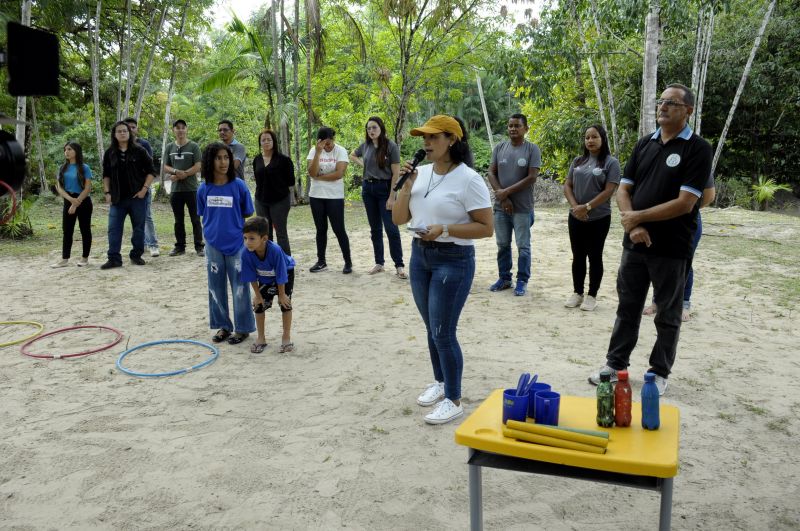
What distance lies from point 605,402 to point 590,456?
0.35 m

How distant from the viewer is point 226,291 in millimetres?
5250

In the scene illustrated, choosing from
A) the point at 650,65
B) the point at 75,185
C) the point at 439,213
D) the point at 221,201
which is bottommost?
the point at 439,213

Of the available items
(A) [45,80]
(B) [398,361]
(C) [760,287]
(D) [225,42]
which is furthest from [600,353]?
(D) [225,42]

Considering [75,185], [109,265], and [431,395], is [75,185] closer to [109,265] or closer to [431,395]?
[109,265]

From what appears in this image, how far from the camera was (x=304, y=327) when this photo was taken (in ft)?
18.9

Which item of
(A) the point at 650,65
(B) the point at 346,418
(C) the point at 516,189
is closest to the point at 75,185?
(C) the point at 516,189

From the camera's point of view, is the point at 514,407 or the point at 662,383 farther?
the point at 662,383

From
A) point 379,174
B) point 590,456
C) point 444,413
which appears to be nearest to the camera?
point 590,456

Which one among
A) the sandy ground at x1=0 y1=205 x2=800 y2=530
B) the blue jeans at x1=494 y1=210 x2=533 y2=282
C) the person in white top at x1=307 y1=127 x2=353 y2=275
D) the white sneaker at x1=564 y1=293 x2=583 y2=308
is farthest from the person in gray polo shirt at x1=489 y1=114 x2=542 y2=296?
the person in white top at x1=307 y1=127 x2=353 y2=275

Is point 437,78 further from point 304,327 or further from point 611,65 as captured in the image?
point 304,327

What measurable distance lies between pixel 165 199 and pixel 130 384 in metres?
16.2

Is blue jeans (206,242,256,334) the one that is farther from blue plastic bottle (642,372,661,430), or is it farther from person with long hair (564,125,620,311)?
blue plastic bottle (642,372,661,430)

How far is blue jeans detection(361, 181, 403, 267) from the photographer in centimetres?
739

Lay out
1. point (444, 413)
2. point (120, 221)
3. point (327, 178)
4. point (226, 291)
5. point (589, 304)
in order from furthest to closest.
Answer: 1. point (120, 221)
2. point (327, 178)
3. point (589, 304)
4. point (226, 291)
5. point (444, 413)
